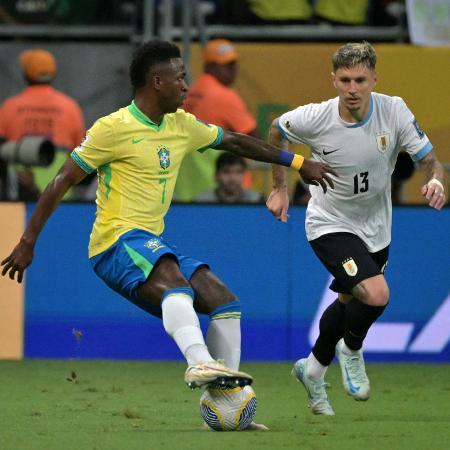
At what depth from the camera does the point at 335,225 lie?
8938 millimetres

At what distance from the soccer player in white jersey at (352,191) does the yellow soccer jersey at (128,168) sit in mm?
858

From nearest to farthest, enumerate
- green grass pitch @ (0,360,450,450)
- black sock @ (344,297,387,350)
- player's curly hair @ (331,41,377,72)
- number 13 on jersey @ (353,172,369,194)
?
green grass pitch @ (0,360,450,450) → player's curly hair @ (331,41,377,72) → black sock @ (344,297,387,350) → number 13 on jersey @ (353,172,369,194)

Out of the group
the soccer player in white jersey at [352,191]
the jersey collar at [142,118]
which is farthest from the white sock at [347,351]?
the jersey collar at [142,118]

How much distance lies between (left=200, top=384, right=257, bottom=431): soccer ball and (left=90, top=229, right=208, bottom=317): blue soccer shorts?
1.83 ft

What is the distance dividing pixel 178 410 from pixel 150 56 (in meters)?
2.20

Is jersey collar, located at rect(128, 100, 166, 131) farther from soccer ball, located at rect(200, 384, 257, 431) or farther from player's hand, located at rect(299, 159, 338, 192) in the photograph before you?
soccer ball, located at rect(200, 384, 257, 431)

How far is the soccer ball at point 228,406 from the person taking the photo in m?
7.82

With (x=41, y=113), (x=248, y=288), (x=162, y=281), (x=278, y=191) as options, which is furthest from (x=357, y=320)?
(x=41, y=113)

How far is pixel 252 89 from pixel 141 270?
725cm

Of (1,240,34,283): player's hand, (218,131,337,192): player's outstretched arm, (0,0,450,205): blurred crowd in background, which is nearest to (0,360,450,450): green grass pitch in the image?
(1,240,34,283): player's hand

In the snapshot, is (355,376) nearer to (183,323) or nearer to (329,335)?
(329,335)

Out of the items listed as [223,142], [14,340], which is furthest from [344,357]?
[14,340]

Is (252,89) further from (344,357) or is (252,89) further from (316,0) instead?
(344,357)

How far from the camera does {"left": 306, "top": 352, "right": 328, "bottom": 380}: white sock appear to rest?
8906mm
